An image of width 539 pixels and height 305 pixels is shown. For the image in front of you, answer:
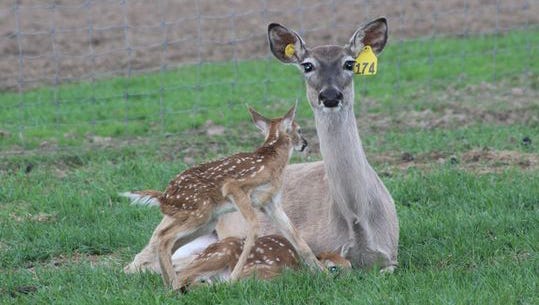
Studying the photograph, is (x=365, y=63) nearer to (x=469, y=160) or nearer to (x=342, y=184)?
(x=342, y=184)

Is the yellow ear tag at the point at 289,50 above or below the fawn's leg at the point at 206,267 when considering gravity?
above

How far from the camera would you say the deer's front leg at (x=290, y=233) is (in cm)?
688

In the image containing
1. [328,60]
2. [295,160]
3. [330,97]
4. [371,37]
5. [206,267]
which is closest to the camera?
[206,267]

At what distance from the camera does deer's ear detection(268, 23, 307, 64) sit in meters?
7.56

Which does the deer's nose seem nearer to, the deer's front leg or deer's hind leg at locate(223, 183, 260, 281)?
the deer's front leg

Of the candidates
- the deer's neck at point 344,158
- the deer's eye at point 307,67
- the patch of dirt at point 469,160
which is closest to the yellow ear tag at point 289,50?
the deer's eye at point 307,67

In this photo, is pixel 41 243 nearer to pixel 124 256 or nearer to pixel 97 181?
pixel 124 256

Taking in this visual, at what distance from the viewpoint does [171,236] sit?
6.77 metres

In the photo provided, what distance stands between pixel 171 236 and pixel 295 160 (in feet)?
12.1

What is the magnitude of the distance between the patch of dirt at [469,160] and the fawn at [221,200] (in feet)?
9.72

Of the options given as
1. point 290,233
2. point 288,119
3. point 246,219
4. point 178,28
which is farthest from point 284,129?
point 178,28

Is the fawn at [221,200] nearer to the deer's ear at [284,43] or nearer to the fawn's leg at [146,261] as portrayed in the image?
the fawn's leg at [146,261]

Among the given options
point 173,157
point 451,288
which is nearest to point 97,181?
point 173,157

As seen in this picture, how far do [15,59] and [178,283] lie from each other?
909 centimetres
